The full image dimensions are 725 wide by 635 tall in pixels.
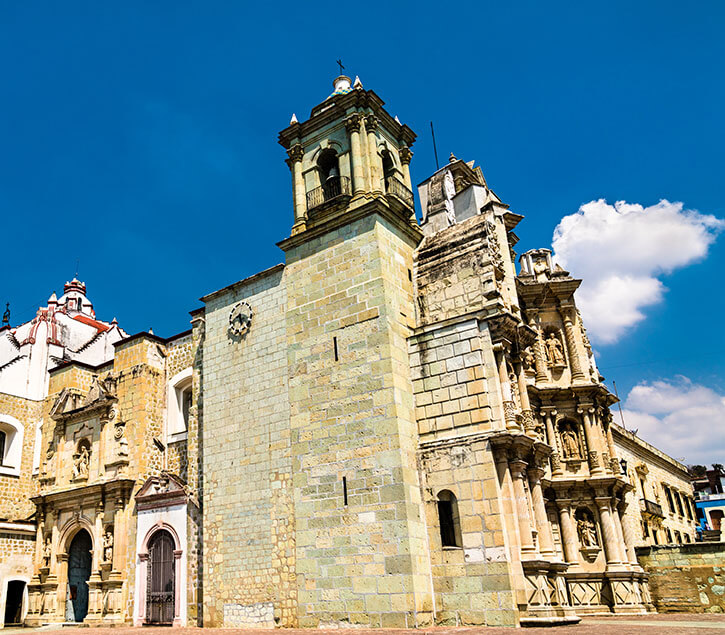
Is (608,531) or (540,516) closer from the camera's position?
(540,516)

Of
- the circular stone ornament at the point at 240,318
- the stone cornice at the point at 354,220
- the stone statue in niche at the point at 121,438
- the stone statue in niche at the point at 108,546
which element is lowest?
the stone statue in niche at the point at 108,546

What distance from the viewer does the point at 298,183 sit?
1983 cm

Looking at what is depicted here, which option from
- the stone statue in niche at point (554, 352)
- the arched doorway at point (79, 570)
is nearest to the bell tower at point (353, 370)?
the stone statue in niche at point (554, 352)

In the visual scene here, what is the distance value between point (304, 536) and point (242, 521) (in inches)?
88.2

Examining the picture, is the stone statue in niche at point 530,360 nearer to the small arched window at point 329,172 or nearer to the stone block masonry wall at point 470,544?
the stone block masonry wall at point 470,544

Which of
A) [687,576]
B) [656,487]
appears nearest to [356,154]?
[687,576]

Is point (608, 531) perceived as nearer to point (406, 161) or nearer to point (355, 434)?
point (355, 434)

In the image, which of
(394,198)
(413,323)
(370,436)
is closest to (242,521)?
(370,436)

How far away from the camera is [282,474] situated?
17062mm

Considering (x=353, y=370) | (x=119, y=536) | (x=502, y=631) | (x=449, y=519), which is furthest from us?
(x=119, y=536)

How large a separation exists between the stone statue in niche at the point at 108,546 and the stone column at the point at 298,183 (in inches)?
444

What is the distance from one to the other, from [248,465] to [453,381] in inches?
242

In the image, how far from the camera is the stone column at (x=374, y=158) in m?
18.4

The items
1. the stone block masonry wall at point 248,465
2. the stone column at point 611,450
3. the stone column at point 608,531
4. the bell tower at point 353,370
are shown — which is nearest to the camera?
the bell tower at point 353,370
